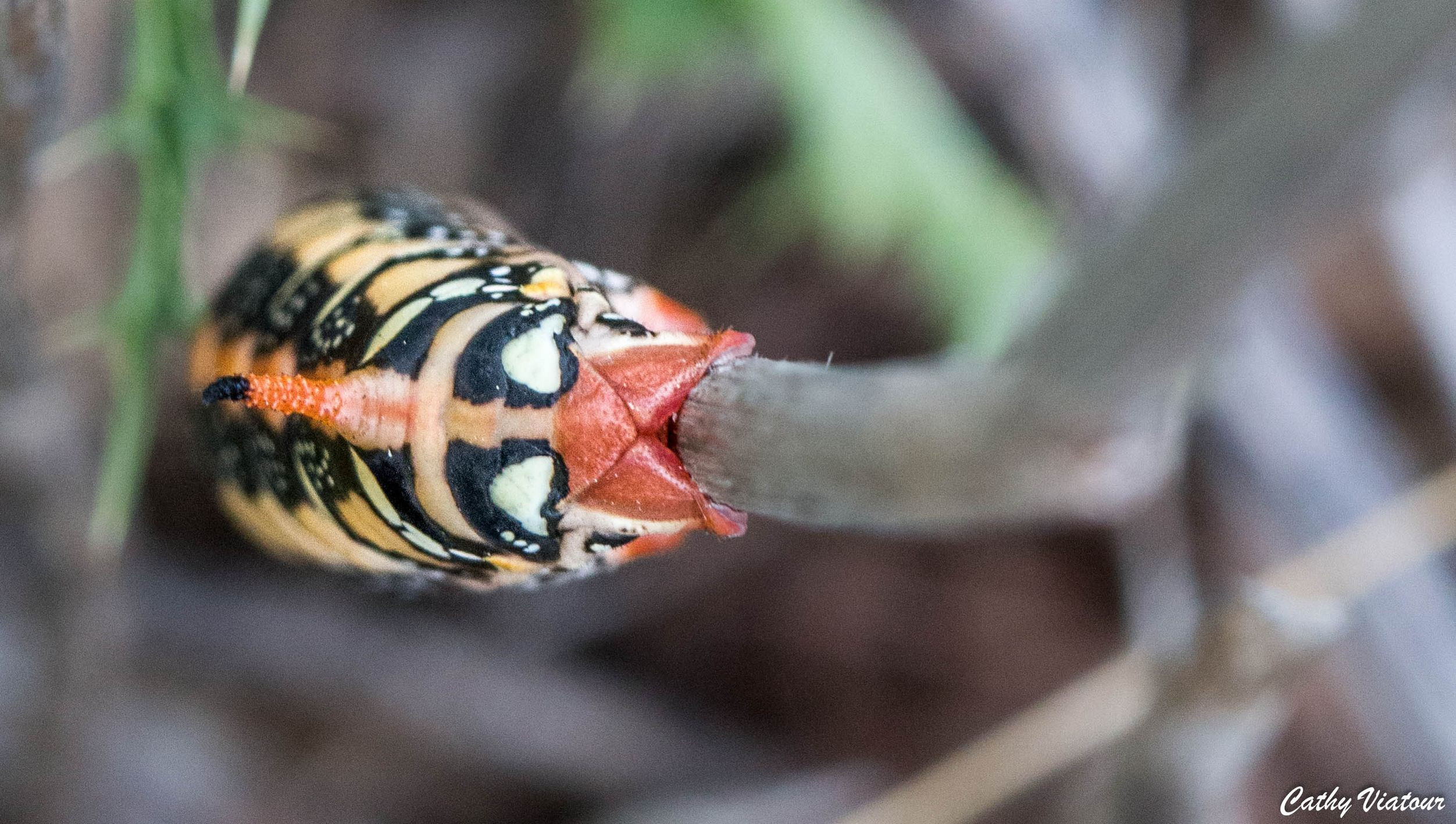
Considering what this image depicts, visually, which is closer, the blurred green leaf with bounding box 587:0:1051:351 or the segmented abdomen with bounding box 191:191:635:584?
the segmented abdomen with bounding box 191:191:635:584

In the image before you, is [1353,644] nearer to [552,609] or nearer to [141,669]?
[552,609]

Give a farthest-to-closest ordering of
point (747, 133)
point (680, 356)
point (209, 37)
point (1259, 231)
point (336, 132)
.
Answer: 1. point (747, 133)
2. point (336, 132)
3. point (209, 37)
4. point (680, 356)
5. point (1259, 231)

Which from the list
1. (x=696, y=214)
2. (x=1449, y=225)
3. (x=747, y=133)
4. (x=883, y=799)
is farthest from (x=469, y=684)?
(x=1449, y=225)

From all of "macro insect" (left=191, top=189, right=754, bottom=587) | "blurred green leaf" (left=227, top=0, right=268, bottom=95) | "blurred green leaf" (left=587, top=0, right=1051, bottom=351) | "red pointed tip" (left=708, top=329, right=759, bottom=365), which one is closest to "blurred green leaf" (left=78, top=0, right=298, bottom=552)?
"blurred green leaf" (left=227, top=0, right=268, bottom=95)

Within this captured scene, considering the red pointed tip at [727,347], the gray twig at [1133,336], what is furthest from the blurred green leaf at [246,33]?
the gray twig at [1133,336]

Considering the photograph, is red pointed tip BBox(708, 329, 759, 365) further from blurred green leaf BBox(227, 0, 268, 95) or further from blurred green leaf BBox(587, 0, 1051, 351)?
blurred green leaf BBox(587, 0, 1051, 351)

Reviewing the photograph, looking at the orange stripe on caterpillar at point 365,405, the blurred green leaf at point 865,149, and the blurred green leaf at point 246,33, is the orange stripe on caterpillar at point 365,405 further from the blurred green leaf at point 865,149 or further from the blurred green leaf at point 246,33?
the blurred green leaf at point 865,149

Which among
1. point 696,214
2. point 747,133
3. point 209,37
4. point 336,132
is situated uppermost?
point 747,133
